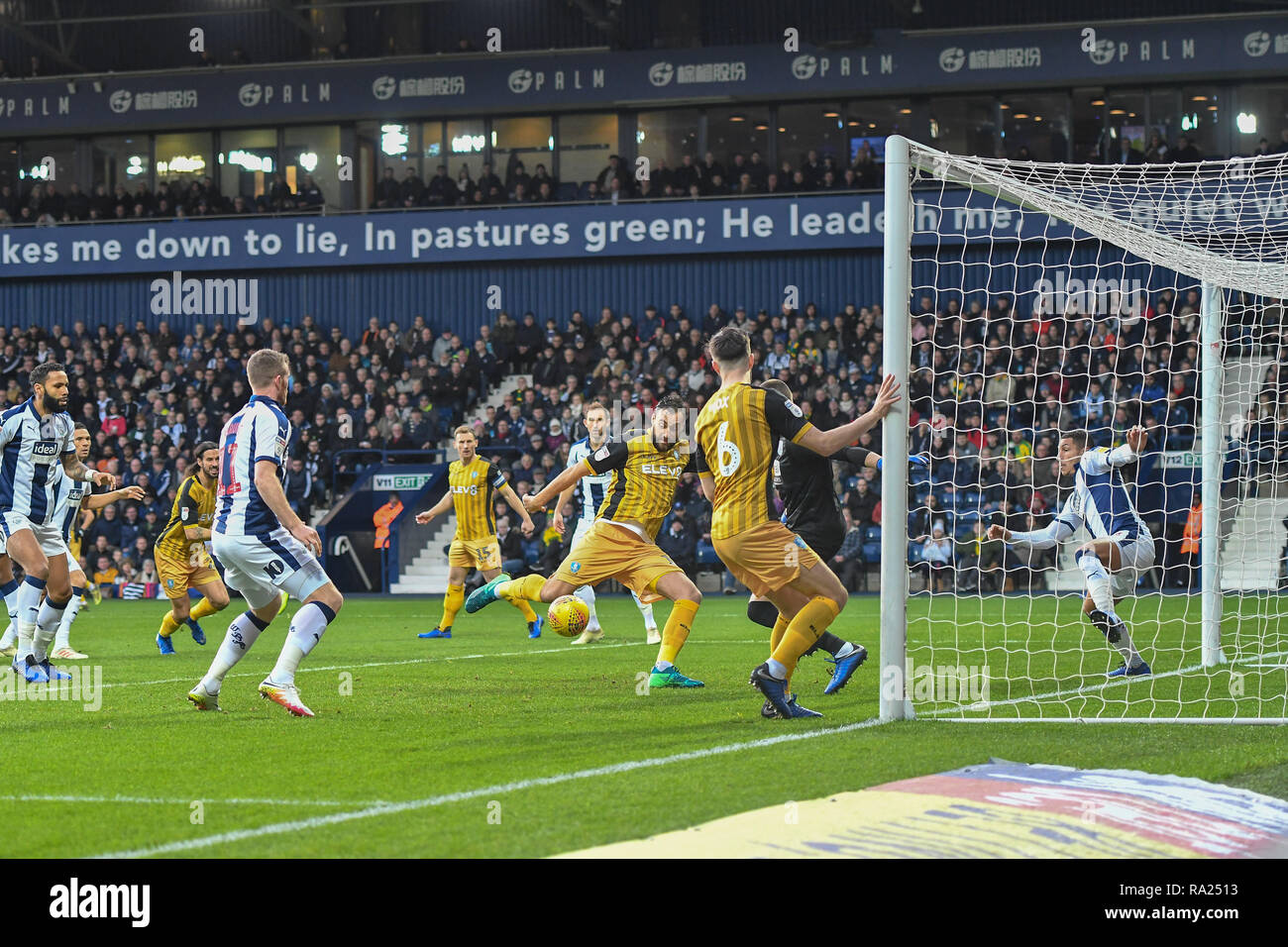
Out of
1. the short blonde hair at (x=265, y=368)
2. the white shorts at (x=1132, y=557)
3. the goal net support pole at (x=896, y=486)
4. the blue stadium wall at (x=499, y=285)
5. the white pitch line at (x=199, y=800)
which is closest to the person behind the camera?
the white pitch line at (x=199, y=800)

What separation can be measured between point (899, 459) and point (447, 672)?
512cm

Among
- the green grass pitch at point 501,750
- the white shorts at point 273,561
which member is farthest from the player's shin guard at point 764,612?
the white shorts at point 273,561

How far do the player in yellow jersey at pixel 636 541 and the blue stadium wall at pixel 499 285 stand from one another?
20.9 meters

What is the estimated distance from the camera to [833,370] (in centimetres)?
2700

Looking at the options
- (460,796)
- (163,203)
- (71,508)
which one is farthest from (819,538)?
(163,203)

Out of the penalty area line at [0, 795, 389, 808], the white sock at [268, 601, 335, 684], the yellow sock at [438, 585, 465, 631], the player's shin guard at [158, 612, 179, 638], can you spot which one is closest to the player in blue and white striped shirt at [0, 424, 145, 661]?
the player's shin guard at [158, 612, 179, 638]

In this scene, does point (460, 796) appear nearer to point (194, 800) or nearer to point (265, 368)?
point (194, 800)

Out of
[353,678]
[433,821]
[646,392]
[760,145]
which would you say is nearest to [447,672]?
[353,678]

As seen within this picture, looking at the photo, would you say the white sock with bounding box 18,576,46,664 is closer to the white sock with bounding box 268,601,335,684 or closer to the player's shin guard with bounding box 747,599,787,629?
the white sock with bounding box 268,601,335,684

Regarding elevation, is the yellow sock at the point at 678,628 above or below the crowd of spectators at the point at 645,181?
below

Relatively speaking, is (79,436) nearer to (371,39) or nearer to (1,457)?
(1,457)

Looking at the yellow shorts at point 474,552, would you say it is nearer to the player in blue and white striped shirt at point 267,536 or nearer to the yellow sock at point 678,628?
the yellow sock at point 678,628

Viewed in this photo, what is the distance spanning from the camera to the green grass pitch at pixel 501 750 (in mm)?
5348
